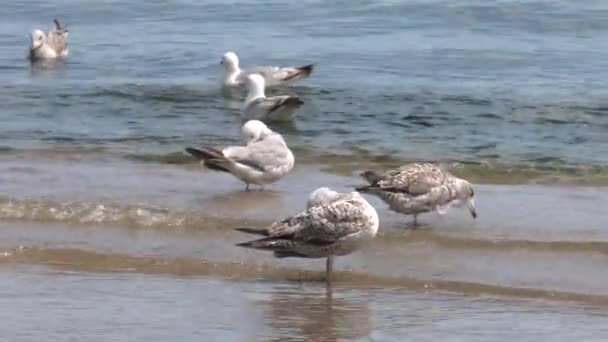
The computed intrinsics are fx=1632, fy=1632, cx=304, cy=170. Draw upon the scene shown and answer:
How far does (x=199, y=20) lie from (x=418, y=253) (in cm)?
1543

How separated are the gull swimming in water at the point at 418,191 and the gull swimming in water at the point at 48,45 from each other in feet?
35.1

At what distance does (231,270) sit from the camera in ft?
32.0

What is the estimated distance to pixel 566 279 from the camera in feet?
31.2

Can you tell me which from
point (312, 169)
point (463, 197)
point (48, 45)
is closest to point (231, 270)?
point (463, 197)

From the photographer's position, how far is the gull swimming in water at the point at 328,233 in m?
9.35

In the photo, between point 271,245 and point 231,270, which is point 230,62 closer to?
point 231,270

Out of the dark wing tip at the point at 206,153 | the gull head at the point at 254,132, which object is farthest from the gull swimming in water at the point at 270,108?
the dark wing tip at the point at 206,153

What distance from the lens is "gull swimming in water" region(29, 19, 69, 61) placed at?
70.0 feet

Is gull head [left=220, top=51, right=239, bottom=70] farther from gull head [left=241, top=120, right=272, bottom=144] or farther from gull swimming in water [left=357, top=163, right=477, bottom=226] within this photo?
gull swimming in water [left=357, top=163, right=477, bottom=226]

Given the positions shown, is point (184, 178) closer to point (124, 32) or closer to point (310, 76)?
point (310, 76)

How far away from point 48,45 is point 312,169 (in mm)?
8453

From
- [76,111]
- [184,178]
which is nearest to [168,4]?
[76,111]

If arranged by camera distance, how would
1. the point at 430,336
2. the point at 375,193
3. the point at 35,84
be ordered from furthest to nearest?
the point at 35,84
the point at 375,193
the point at 430,336

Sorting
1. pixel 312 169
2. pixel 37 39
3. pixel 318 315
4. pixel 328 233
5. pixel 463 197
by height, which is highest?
pixel 328 233
